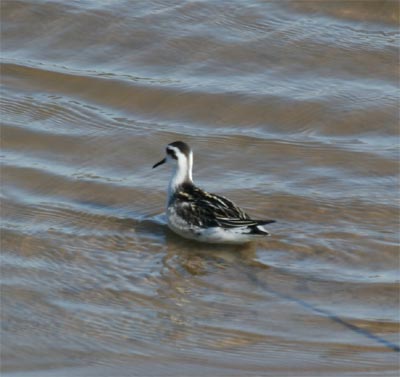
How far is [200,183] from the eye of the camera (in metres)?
10.8

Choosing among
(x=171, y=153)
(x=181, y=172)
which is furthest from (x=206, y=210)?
(x=171, y=153)

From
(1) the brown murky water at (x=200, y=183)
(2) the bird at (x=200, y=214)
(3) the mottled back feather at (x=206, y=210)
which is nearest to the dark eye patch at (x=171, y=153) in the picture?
(2) the bird at (x=200, y=214)

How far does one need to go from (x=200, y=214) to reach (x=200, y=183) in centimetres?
104

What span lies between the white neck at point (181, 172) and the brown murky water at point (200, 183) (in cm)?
35

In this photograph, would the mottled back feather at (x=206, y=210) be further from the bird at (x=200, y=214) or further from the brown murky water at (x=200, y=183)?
the brown murky water at (x=200, y=183)

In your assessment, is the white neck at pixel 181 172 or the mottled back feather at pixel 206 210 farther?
the white neck at pixel 181 172

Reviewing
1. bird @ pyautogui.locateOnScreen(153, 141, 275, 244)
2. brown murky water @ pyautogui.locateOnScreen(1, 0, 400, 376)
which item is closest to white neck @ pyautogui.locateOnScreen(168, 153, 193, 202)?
bird @ pyautogui.locateOnScreen(153, 141, 275, 244)

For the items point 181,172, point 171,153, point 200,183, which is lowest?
point 200,183

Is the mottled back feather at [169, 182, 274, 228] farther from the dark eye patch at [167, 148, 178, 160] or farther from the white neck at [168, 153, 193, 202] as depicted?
the dark eye patch at [167, 148, 178, 160]

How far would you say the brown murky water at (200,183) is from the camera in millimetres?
7688

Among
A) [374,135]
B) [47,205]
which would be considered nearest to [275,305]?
[47,205]

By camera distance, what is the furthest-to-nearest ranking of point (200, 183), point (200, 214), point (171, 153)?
point (200, 183) < point (171, 153) < point (200, 214)

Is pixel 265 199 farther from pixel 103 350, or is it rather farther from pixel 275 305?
pixel 103 350

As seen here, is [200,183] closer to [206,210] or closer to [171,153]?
[171,153]
